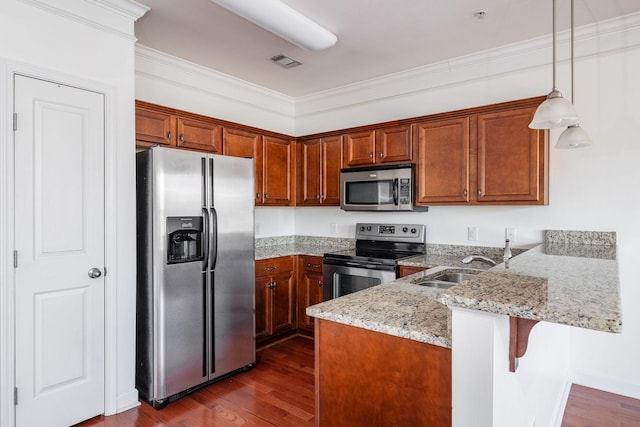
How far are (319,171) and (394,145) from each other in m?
0.89

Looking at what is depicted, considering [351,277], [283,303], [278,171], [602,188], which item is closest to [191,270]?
[283,303]

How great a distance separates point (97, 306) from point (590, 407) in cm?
334

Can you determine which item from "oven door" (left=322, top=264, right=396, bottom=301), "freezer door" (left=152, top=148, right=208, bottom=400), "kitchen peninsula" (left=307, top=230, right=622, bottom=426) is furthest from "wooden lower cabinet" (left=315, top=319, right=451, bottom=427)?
"oven door" (left=322, top=264, right=396, bottom=301)

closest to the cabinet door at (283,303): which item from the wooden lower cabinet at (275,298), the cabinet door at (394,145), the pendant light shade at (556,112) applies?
the wooden lower cabinet at (275,298)

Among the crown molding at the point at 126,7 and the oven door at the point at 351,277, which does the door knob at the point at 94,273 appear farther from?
the oven door at the point at 351,277

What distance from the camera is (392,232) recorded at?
12.5 ft

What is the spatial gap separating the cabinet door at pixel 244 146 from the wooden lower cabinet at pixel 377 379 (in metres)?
2.38

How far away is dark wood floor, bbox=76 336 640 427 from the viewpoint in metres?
2.36

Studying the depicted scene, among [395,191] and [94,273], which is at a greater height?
[395,191]

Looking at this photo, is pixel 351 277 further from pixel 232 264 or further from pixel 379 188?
pixel 232 264

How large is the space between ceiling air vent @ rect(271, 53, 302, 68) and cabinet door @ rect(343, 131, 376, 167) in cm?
84

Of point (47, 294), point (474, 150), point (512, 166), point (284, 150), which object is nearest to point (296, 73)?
point (284, 150)

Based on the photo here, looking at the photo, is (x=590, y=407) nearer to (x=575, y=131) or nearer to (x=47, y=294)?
(x=575, y=131)

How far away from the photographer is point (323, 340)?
4.88 ft
